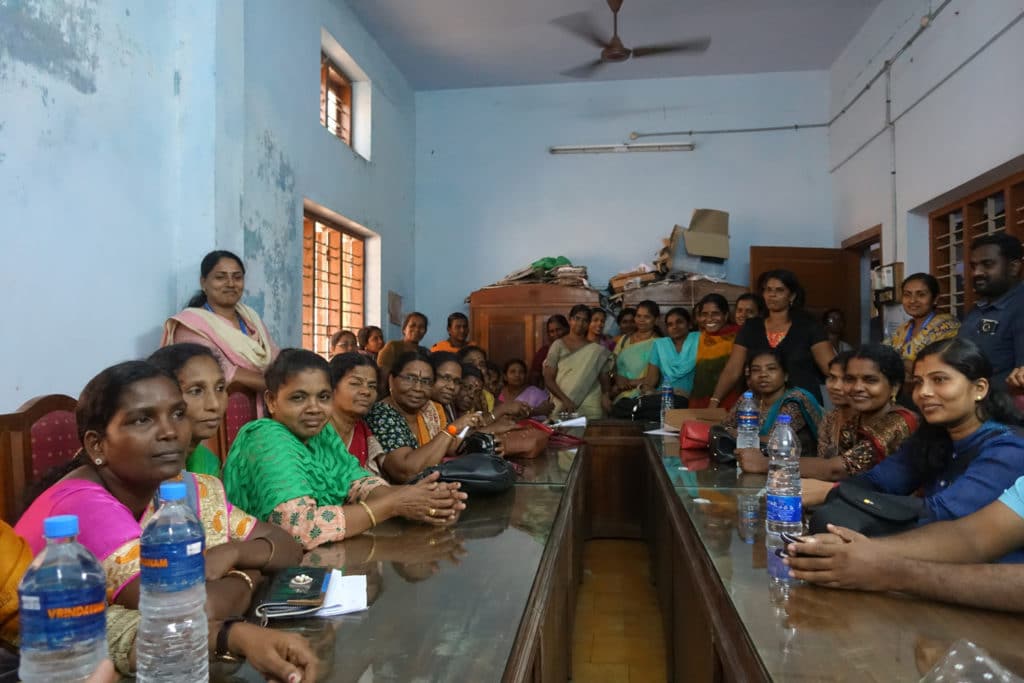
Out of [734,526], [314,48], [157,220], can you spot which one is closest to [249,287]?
[157,220]

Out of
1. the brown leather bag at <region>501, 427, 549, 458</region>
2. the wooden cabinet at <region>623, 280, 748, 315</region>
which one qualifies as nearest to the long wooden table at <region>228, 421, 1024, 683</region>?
the brown leather bag at <region>501, 427, 549, 458</region>

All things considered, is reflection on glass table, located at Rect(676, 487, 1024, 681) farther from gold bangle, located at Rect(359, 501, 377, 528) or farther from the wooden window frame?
→ the wooden window frame

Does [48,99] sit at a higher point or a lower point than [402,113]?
lower

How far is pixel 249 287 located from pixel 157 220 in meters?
0.62

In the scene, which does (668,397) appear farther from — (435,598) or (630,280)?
(435,598)

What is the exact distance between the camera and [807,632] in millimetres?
1034

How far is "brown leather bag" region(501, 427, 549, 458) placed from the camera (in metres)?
2.66

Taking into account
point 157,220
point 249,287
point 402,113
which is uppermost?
point 402,113

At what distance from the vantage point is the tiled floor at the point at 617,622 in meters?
2.47

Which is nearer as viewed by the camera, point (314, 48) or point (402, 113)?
point (314, 48)

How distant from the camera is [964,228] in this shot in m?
4.01

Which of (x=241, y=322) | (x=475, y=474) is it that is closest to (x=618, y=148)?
(x=241, y=322)

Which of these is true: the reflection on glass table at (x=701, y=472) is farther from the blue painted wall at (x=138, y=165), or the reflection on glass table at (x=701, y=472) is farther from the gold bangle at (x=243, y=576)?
the blue painted wall at (x=138, y=165)

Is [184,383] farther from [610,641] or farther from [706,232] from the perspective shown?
[706,232]
